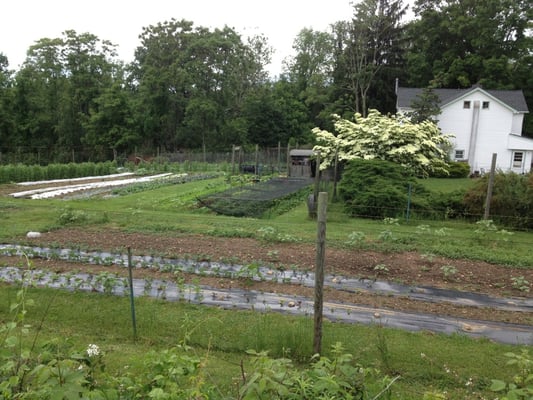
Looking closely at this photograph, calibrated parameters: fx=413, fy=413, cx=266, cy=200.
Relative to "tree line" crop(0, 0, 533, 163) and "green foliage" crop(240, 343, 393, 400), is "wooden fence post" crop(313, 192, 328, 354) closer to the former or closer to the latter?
"green foliage" crop(240, 343, 393, 400)

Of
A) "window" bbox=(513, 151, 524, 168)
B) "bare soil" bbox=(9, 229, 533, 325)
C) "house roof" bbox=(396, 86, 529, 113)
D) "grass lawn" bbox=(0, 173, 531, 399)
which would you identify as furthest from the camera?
"house roof" bbox=(396, 86, 529, 113)

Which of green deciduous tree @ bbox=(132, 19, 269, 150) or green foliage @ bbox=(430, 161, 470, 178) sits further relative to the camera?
green deciduous tree @ bbox=(132, 19, 269, 150)

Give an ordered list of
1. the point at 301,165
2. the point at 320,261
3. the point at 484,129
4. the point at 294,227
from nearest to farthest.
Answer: the point at 320,261 < the point at 294,227 < the point at 301,165 < the point at 484,129

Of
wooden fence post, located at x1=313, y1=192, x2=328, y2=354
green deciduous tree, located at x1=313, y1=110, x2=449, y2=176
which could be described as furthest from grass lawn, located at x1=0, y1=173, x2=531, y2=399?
green deciduous tree, located at x1=313, y1=110, x2=449, y2=176

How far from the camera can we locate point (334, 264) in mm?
7824

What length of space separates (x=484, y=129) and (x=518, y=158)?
3328mm

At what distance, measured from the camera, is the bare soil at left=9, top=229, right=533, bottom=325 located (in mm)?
6086

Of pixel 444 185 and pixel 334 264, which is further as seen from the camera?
pixel 444 185

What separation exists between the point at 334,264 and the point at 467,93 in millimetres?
29773

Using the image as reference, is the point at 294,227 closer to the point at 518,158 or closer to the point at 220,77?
the point at 518,158

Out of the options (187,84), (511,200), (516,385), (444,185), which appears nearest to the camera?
(516,385)

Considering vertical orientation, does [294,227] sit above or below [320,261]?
below

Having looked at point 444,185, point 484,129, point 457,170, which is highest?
point 484,129

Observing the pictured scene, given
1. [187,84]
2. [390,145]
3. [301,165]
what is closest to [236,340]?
[390,145]
